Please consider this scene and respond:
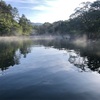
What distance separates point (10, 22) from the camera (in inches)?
3807

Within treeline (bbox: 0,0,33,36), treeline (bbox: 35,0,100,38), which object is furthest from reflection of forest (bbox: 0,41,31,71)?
treeline (bbox: 0,0,33,36)

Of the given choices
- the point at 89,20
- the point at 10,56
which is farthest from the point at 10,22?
the point at 10,56

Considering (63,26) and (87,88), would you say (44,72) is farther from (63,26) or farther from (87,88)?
(63,26)

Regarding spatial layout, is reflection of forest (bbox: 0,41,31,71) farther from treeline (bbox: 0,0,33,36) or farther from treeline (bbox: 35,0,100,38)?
treeline (bbox: 0,0,33,36)

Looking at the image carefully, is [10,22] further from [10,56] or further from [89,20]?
[10,56]

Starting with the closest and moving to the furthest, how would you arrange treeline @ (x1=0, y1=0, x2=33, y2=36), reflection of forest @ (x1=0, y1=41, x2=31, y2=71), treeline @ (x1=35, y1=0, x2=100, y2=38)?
reflection of forest @ (x1=0, y1=41, x2=31, y2=71), treeline @ (x1=35, y1=0, x2=100, y2=38), treeline @ (x1=0, y1=0, x2=33, y2=36)

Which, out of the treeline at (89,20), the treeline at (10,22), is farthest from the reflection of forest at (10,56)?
the treeline at (10,22)

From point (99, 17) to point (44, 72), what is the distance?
1750 inches

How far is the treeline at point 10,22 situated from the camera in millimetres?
89656

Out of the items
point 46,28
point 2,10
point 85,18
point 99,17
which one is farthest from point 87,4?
point 46,28

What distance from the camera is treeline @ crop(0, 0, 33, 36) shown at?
294ft

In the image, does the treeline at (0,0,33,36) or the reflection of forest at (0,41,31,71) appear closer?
the reflection of forest at (0,41,31,71)

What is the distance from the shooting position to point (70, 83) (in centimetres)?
1320

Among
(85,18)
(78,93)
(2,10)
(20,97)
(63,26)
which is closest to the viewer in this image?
(20,97)
